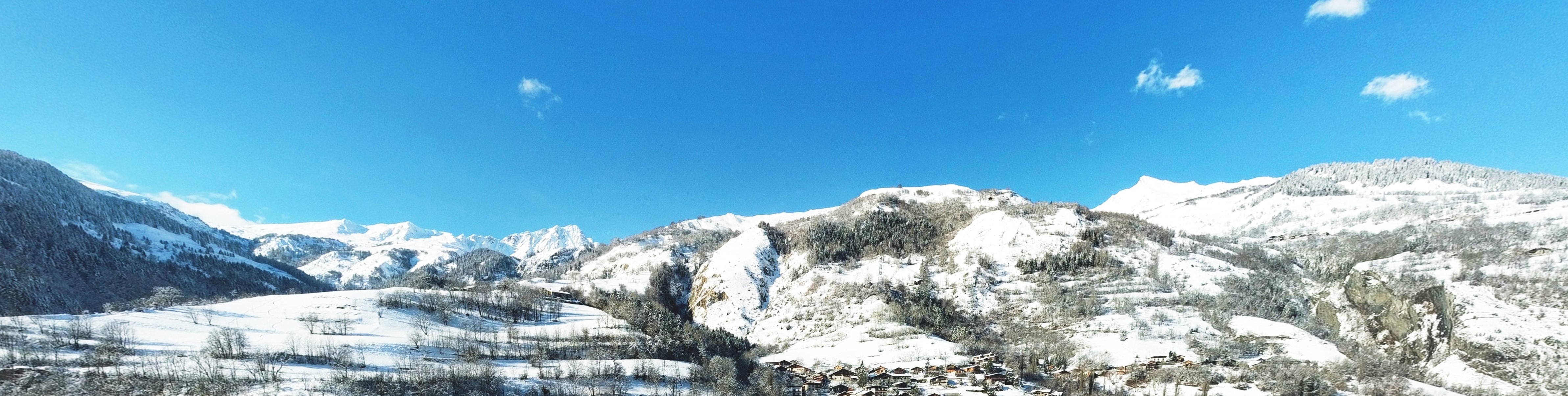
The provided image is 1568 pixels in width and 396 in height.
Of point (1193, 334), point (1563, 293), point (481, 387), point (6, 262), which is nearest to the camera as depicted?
point (481, 387)

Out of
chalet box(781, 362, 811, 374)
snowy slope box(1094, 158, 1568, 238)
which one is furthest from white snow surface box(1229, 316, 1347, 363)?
snowy slope box(1094, 158, 1568, 238)

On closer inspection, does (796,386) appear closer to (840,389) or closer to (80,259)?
(840,389)

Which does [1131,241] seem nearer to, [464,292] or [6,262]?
[464,292]

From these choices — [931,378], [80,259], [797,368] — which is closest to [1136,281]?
[931,378]

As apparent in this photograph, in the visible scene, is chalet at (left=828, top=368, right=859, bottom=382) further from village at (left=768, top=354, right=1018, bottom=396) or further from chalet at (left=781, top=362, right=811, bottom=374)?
chalet at (left=781, top=362, right=811, bottom=374)

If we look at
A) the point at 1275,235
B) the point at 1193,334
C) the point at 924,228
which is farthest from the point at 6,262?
the point at 1275,235
